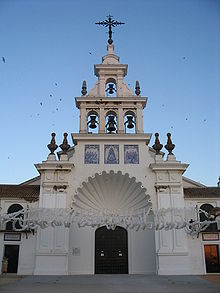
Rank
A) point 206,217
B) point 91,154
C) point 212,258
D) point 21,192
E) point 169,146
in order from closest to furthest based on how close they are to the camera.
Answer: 1. point 212,258
2. point 206,217
3. point 21,192
4. point 91,154
5. point 169,146

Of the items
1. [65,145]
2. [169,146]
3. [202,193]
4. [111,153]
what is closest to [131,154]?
[111,153]

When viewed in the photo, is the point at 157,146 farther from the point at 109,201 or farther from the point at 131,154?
the point at 109,201

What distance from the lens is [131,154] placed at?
18953mm

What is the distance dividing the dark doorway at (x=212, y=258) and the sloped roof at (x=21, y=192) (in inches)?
391

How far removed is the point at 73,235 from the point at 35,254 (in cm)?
245

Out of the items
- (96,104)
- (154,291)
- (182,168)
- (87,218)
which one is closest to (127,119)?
(96,104)

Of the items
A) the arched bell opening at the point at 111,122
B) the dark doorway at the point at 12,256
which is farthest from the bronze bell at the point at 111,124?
the dark doorway at the point at 12,256

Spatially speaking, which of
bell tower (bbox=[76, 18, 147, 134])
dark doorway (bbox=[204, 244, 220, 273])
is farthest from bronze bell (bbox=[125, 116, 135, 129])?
dark doorway (bbox=[204, 244, 220, 273])

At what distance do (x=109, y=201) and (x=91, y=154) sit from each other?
9.89ft

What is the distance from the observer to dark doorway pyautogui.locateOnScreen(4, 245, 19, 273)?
56.0 ft

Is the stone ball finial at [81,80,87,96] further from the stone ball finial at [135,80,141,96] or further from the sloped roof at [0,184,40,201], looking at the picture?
the sloped roof at [0,184,40,201]

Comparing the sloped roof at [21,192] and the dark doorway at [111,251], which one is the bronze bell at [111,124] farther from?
the dark doorway at [111,251]

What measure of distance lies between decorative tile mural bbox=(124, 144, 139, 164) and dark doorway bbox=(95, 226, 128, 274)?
4.01 m

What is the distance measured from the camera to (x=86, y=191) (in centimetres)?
Answer: 1878
